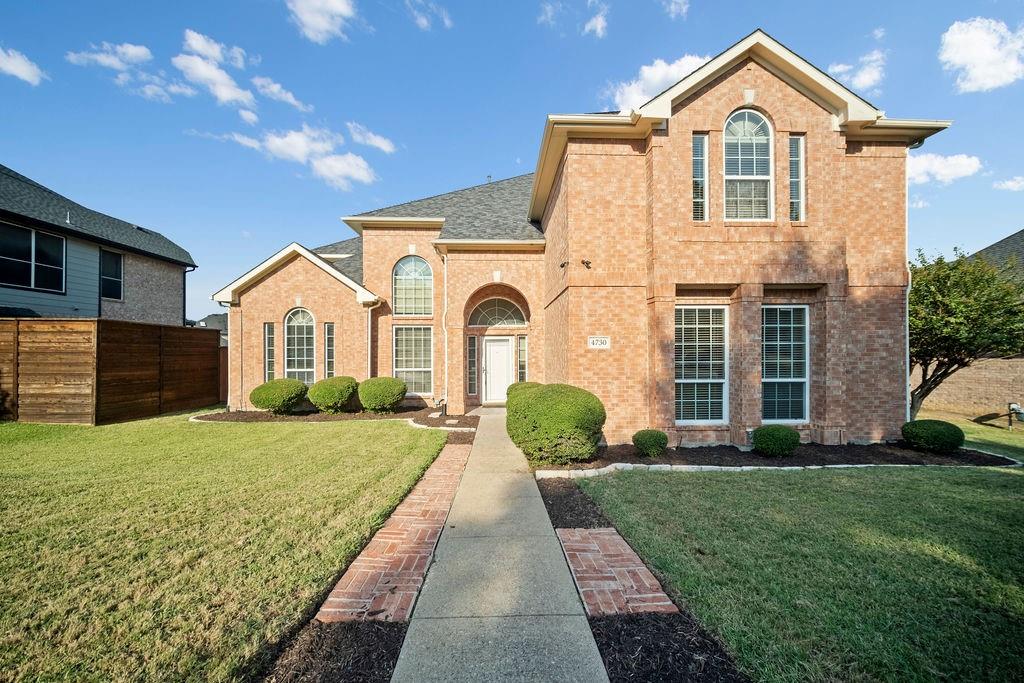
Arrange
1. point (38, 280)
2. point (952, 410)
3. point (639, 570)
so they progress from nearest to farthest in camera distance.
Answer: point (639, 570) < point (38, 280) < point (952, 410)

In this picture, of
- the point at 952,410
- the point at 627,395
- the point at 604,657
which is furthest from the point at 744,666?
the point at 952,410

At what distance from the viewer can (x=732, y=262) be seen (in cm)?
762

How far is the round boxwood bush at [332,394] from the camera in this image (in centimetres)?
1168

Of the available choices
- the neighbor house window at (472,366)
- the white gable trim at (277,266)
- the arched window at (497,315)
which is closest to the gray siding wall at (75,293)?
the white gable trim at (277,266)

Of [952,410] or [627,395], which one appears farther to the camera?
[952,410]

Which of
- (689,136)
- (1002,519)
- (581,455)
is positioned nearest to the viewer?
(1002,519)

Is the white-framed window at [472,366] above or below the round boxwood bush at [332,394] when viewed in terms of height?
above

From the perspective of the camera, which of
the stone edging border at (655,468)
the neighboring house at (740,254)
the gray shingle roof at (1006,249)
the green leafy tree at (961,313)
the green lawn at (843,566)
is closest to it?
the green lawn at (843,566)

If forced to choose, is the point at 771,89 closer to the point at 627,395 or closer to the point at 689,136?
the point at 689,136

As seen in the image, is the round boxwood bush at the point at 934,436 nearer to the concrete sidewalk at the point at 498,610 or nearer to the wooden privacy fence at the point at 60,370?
the concrete sidewalk at the point at 498,610

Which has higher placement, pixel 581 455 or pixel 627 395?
pixel 627 395

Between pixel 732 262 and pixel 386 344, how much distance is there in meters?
10.6

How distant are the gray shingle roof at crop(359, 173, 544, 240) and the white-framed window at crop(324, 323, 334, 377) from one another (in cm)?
412

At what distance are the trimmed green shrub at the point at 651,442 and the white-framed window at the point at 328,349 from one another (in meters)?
10.3
